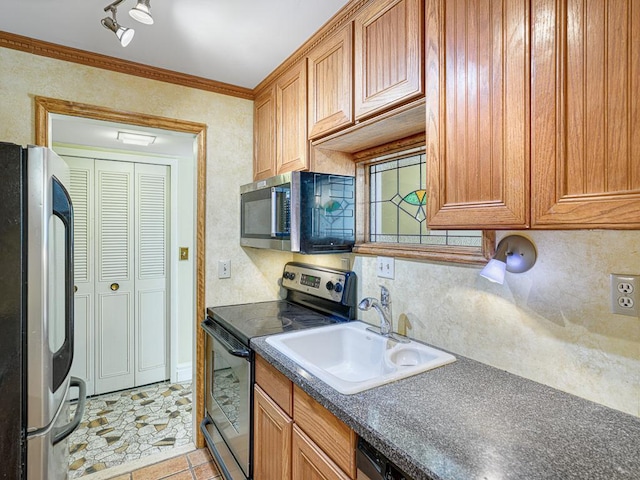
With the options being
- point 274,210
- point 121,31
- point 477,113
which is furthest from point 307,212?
point 121,31

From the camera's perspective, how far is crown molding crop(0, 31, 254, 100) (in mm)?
1697

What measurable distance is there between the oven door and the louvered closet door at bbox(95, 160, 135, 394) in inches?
50.5

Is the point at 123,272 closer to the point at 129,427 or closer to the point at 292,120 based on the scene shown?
the point at 129,427

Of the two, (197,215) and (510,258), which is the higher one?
(197,215)

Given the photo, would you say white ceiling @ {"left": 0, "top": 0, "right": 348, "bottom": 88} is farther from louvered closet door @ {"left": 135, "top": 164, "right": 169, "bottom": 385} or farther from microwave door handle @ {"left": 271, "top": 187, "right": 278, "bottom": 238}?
louvered closet door @ {"left": 135, "top": 164, "right": 169, "bottom": 385}

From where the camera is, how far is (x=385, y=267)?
1.68 metres

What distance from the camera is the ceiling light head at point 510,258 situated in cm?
111

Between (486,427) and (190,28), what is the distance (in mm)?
1881

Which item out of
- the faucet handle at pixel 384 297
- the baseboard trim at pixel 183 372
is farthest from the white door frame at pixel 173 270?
the faucet handle at pixel 384 297

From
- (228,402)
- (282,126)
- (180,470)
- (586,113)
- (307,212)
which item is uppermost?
(282,126)

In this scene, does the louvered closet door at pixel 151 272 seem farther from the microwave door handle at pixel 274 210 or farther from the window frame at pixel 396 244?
the window frame at pixel 396 244

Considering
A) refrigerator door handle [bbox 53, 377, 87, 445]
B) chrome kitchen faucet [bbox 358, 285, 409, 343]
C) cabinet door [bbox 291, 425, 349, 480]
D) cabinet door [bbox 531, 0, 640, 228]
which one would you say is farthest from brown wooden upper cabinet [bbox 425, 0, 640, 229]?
refrigerator door handle [bbox 53, 377, 87, 445]

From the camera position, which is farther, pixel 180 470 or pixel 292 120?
pixel 180 470

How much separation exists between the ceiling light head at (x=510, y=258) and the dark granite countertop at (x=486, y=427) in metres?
0.34
